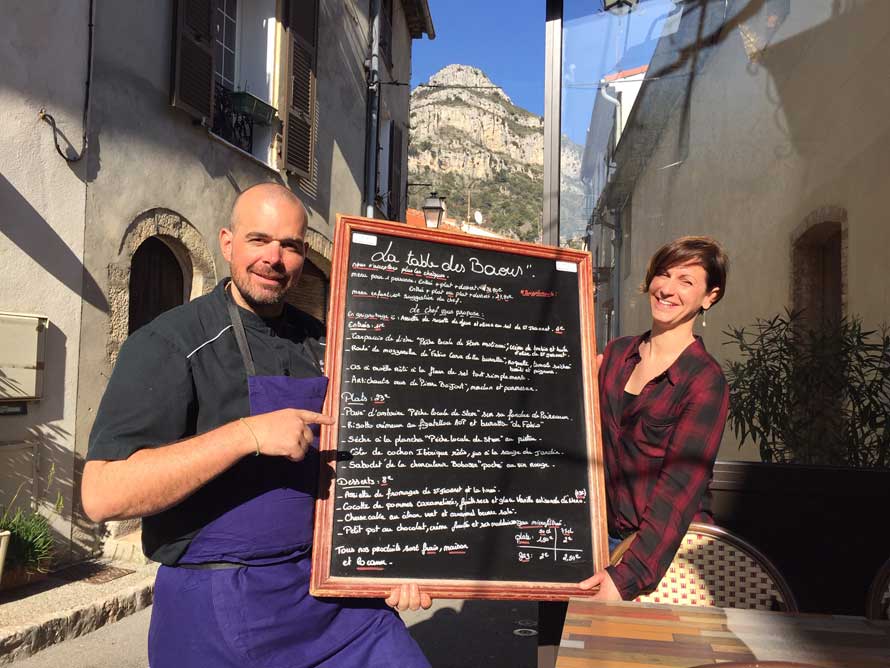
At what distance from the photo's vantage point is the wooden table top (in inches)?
62.5

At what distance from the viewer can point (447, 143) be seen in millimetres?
109375

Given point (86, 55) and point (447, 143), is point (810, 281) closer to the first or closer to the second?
point (86, 55)

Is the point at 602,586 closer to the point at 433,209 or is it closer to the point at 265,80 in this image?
the point at 265,80

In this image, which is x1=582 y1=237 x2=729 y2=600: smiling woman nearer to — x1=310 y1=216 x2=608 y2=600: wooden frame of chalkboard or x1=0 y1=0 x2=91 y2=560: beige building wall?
x1=310 y1=216 x2=608 y2=600: wooden frame of chalkboard

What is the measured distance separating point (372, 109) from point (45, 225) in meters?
8.32

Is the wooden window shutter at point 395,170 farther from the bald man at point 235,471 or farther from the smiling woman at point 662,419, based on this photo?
the bald man at point 235,471

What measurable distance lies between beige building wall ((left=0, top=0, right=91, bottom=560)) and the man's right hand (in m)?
4.56

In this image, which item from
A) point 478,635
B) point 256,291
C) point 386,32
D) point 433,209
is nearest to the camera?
point 256,291

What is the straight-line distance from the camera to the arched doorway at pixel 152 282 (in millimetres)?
7466

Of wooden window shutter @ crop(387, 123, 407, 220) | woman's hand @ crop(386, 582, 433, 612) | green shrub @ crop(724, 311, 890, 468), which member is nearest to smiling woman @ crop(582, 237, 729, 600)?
woman's hand @ crop(386, 582, 433, 612)

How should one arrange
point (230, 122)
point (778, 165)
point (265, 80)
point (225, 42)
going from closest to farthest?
point (778, 165) < point (230, 122) < point (225, 42) < point (265, 80)

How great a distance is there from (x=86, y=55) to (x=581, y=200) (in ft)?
13.7

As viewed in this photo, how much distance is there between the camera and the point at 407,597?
2143 mm

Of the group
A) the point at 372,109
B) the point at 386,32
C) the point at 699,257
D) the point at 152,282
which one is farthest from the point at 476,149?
the point at 699,257
